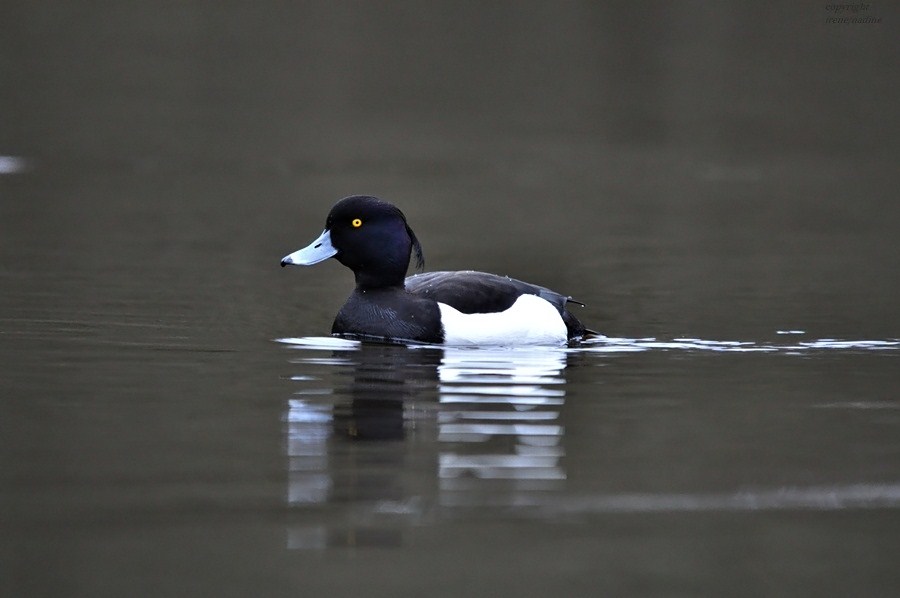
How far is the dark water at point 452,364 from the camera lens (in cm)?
608

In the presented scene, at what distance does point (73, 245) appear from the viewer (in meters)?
15.7

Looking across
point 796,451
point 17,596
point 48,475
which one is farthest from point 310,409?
point 17,596

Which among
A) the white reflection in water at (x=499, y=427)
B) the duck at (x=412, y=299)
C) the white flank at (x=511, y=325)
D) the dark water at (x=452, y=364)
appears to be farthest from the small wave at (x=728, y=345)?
the white reflection in water at (x=499, y=427)

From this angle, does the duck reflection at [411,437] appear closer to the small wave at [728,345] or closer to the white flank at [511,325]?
the white flank at [511,325]

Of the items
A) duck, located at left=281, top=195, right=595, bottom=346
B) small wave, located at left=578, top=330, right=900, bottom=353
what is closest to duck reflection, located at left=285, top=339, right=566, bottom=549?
duck, located at left=281, top=195, right=595, bottom=346

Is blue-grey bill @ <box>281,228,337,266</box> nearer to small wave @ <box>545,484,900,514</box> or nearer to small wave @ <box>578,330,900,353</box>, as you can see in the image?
small wave @ <box>578,330,900,353</box>

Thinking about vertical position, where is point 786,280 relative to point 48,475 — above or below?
above

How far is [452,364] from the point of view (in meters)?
10.1

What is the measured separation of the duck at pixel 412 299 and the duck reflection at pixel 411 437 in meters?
0.35

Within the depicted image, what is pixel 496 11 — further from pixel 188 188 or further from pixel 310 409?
pixel 310 409

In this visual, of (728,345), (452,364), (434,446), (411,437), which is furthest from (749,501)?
(728,345)

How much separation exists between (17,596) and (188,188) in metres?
16.4

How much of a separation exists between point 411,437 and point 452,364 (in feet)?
7.66

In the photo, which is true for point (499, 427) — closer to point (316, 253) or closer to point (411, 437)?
point (411, 437)
